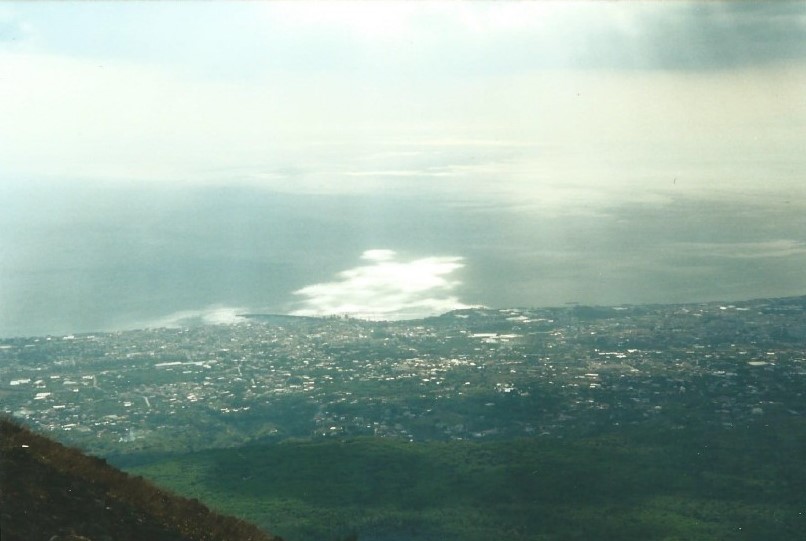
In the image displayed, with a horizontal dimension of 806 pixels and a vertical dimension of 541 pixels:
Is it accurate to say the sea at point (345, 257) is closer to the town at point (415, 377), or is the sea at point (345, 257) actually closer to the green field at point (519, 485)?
the town at point (415, 377)

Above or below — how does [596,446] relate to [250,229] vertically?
below

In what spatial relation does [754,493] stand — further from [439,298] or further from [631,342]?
[439,298]

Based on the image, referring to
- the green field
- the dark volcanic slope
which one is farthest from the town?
the dark volcanic slope

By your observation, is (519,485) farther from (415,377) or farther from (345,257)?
(345,257)

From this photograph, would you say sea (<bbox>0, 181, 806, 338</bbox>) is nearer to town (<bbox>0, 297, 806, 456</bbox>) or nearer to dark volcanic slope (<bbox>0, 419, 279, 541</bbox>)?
town (<bbox>0, 297, 806, 456</bbox>)

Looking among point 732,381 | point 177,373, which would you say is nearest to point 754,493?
point 732,381

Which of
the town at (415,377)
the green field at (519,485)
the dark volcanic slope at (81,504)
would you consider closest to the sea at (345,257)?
the town at (415,377)
